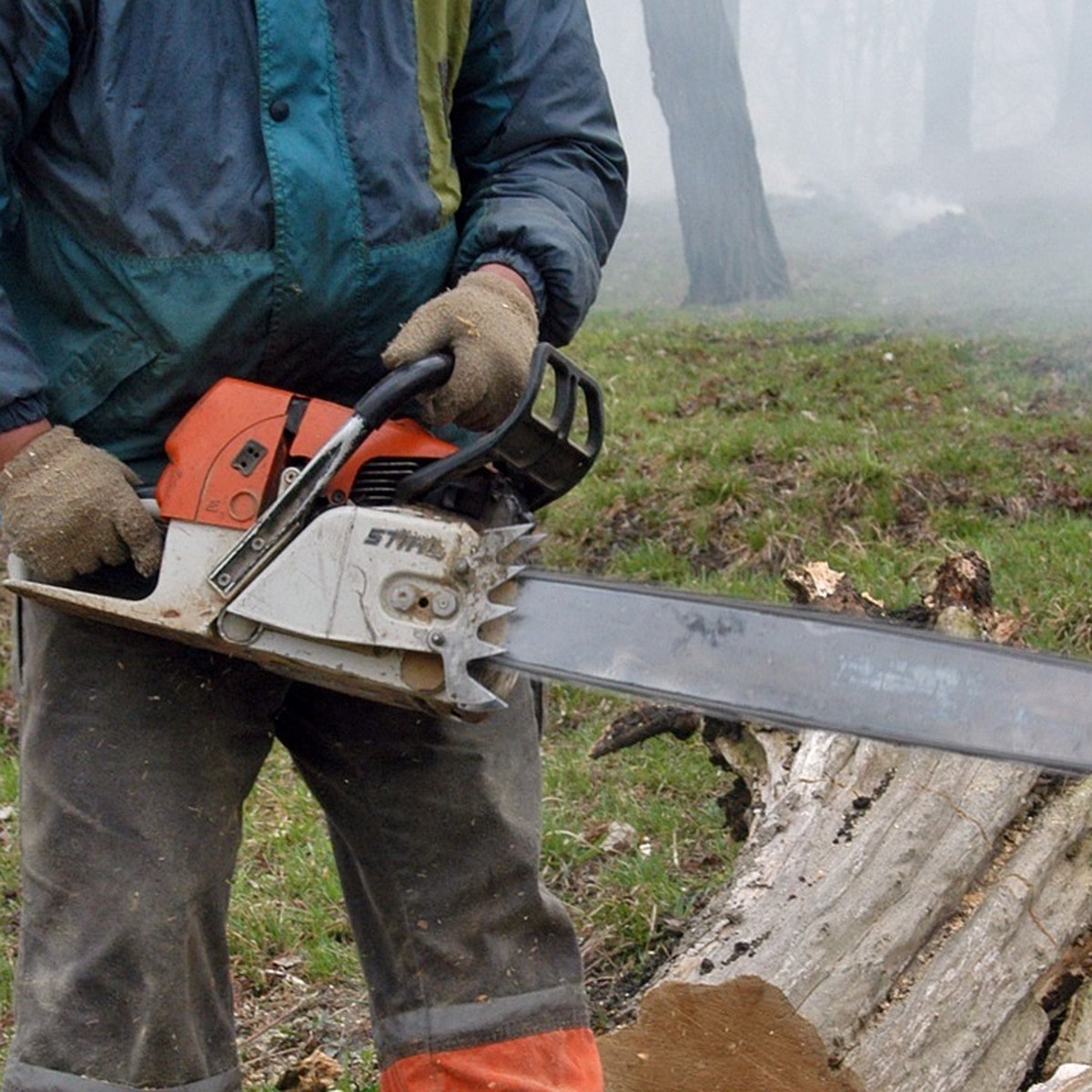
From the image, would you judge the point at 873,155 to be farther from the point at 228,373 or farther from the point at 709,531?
the point at 228,373

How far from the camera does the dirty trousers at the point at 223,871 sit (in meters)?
1.91

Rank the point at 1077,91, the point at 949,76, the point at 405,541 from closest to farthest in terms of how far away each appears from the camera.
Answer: the point at 405,541 → the point at 1077,91 → the point at 949,76

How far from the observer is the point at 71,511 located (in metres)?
1.77

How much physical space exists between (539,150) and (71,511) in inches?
35.2

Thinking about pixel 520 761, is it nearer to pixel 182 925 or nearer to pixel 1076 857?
pixel 182 925

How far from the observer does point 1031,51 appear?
66.7 ft

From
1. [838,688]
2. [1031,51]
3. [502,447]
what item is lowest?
[1031,51]

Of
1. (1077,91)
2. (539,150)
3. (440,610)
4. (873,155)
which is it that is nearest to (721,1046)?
(440,610)

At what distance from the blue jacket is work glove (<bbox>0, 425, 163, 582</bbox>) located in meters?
0.07

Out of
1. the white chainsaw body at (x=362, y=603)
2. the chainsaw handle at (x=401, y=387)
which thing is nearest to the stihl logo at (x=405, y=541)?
the white chainsaw body at (x=362, y=603)

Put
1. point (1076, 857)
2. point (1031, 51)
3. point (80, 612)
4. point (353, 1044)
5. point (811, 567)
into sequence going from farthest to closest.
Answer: point (1031, 51) < point (811, 567) < point (353, 1044) < point (1076, 857) < point (80, 612)

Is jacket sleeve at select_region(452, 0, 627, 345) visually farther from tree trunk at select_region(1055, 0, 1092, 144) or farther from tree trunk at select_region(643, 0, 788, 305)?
tree trunk at select_region(1055, 0, 1092, 144)

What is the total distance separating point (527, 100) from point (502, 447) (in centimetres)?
64

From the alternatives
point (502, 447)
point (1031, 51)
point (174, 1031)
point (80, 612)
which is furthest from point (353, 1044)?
point (1031, 51)
